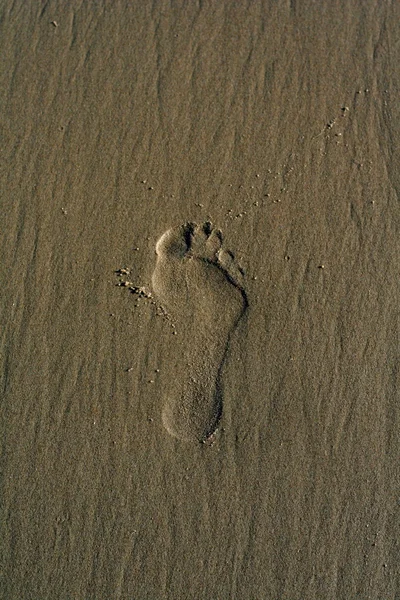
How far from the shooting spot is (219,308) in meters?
2.57

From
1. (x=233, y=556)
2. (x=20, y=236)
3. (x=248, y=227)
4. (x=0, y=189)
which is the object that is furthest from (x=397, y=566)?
(x=0, y=189)

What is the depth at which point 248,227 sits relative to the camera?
2627mm

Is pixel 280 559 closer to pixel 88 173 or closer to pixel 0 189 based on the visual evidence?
pixel 88 173

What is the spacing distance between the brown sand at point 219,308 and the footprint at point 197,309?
5 centimetres

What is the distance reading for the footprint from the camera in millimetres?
2508

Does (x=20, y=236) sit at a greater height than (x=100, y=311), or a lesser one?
greater

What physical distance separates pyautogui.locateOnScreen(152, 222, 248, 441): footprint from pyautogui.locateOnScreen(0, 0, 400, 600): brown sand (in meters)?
0.05

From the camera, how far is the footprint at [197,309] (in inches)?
98.7

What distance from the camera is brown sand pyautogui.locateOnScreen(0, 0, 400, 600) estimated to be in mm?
2436

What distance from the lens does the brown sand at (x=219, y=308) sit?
7.99 feet

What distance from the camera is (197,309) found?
2572 millimetres

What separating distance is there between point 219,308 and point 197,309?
11 cm

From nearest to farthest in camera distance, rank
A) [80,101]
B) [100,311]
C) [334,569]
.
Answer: [334,569] → [100,311] → [80,101]

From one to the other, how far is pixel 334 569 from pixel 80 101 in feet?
8.72
